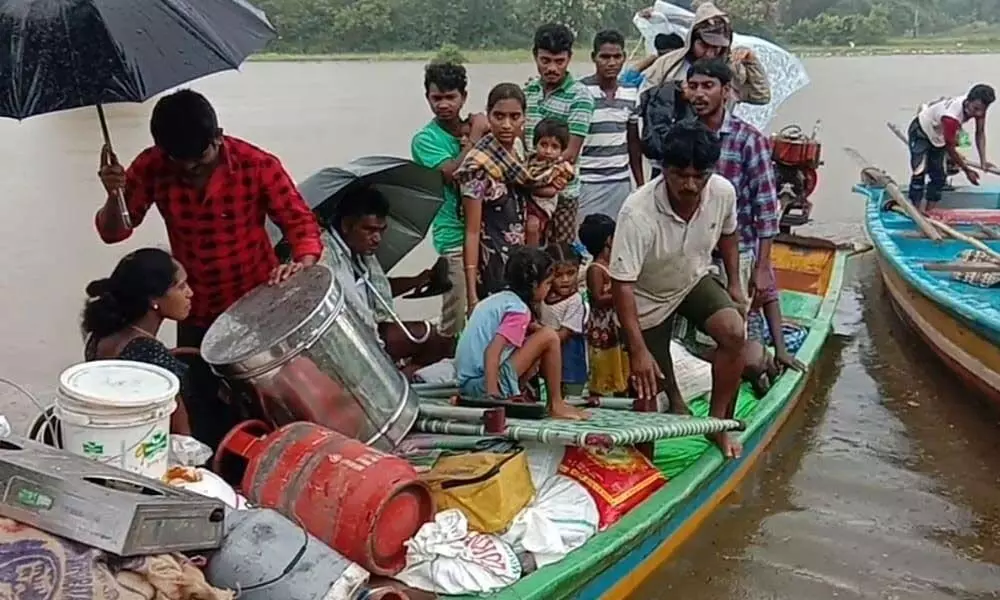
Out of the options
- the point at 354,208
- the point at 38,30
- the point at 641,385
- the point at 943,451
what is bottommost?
the point at 943,451

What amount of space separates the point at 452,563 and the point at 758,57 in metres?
4.67

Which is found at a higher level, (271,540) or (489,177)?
(489,177)

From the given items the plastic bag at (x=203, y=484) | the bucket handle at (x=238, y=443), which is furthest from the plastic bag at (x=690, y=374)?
the plastic bag at (x=203, y=484)

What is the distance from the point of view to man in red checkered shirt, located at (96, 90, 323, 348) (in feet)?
12.5

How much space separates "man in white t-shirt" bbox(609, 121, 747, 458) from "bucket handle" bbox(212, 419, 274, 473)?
151 centimetres

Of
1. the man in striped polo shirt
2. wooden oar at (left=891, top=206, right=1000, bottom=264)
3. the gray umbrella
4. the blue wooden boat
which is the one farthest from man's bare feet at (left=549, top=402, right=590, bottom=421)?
wooden oar at (left=891, top=206, right=1000, bottom=264)

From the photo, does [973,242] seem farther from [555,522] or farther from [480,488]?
[480,488]

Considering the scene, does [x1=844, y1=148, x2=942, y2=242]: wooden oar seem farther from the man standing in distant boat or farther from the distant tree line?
the distant tree line

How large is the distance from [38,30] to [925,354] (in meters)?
6.02

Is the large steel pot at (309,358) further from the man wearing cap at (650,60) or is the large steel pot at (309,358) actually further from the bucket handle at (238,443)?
the man wearing cap at (650,60)

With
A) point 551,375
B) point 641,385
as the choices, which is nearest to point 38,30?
point 551,375

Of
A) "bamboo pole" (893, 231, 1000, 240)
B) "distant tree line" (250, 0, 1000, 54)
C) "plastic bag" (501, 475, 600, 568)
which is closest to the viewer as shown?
"plastic bag" (501, 475, 600, 568)

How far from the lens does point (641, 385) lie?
14.2ft

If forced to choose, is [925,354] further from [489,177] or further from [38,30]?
[38,30]
